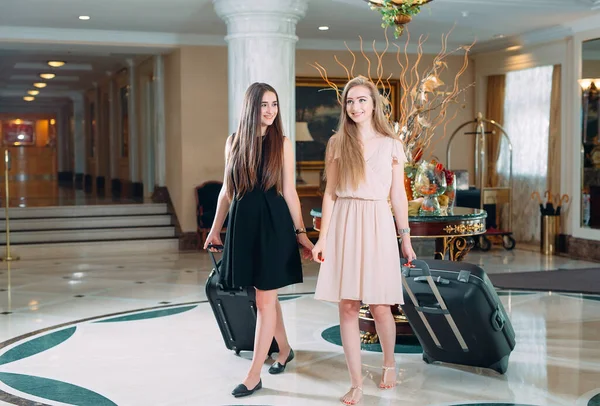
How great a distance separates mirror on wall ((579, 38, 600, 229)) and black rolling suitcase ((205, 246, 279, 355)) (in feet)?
20.9

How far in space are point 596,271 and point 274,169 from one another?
19.1ft

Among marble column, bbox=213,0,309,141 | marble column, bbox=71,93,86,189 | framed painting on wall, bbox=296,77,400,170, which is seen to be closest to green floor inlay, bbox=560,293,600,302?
marble column, bbox=213,0,309,141

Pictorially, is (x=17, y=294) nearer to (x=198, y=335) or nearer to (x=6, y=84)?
(x=198, y=335)

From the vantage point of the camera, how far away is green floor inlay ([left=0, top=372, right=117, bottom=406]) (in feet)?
14.3

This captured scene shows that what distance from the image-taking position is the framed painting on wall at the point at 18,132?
2898 centimetres

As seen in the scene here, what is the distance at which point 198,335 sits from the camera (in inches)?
234

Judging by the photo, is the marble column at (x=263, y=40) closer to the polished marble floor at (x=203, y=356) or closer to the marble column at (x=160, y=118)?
the polished marble floor at (x=203, y=356)

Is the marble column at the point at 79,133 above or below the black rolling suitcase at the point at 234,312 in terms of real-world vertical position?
above

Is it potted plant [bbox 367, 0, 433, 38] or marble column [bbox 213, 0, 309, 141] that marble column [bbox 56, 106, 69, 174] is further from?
potted plant [bbox 367, 0, 433, 38]

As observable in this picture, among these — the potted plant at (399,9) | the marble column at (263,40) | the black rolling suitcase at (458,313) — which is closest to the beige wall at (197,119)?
the marble column at (263,40)

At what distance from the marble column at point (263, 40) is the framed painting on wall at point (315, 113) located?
3173mm

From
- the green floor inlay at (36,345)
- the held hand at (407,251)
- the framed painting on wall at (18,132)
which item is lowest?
the green floor inlay at (36,345)

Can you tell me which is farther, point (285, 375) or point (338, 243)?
point (285, 375)

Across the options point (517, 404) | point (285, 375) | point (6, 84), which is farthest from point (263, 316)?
point (6, 84)
